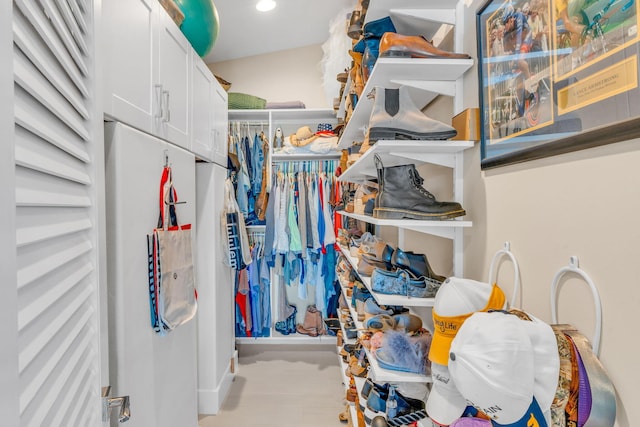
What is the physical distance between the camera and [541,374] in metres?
0.66

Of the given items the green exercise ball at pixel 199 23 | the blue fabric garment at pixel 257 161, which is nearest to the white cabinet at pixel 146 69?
the green exercise ball at pixel 199 23

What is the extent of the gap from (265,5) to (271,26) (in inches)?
15.6

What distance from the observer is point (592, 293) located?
73 centimetres

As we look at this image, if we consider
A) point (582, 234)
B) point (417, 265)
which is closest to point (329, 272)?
point (417, 265)

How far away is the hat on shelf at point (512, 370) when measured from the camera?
0.65 metres

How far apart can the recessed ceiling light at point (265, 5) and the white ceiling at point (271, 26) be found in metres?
0.04

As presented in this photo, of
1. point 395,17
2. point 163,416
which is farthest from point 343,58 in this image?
point 163,416

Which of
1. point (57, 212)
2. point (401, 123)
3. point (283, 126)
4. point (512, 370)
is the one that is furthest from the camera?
point (283, 126)

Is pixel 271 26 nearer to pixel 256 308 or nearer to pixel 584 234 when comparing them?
pixel 256 308

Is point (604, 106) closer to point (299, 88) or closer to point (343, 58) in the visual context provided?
point (343, 58)

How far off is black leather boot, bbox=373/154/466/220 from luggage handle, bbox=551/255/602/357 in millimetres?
376

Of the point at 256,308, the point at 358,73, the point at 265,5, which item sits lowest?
the point at 256,308

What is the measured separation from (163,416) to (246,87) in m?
2.95

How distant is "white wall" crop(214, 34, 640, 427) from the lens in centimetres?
65
